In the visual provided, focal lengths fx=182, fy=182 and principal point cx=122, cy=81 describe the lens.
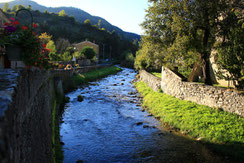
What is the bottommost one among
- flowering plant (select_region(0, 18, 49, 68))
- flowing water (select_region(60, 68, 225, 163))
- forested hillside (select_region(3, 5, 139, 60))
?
flowing water (select_region(60, 68, 225, 163))

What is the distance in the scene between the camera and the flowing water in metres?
8.27

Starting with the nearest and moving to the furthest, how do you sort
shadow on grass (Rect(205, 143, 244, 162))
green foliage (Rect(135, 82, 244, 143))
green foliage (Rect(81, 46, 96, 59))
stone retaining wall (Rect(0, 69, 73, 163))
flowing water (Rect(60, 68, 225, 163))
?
stone retaining wall (Rect(0, 69, 73, 163)), shadow on grass (Rect(205, 143, 244, 162)), flowing water (Rect(60, 68, 225, 163)), green foliage (Rect(135, 82, 244, 143)), green foliage (Rect(81, 46, 96, 59))

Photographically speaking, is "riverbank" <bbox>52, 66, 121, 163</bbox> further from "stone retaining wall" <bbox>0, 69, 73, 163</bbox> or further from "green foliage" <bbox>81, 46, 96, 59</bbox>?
"green foliage" <bbox>81, 46, 96, 59</bbox>

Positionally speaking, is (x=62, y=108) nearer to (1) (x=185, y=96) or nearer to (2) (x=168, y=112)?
(2) (x=168, y=112)

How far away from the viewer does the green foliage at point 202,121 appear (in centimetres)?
894

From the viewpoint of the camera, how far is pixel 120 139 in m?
9.99

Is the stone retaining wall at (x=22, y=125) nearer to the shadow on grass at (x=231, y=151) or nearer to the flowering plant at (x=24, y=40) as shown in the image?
the flowering plant at (x=24, y=40)

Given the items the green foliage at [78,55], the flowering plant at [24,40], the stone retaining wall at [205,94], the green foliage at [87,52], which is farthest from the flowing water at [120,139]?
the green foliage at [87,52]

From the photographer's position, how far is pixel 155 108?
47.8ft

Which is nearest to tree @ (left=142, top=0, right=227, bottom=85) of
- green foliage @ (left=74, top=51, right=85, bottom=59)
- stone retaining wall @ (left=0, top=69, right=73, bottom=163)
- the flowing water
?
the flowing water

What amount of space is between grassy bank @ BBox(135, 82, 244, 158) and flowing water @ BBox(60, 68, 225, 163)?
0.66 metres

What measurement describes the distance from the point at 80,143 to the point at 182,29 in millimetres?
10353

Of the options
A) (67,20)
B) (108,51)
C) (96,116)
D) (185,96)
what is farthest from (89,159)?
(67,20)

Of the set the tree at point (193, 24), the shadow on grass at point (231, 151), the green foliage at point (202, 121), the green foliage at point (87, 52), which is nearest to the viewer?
the shadow on grass at point (231, 151)
